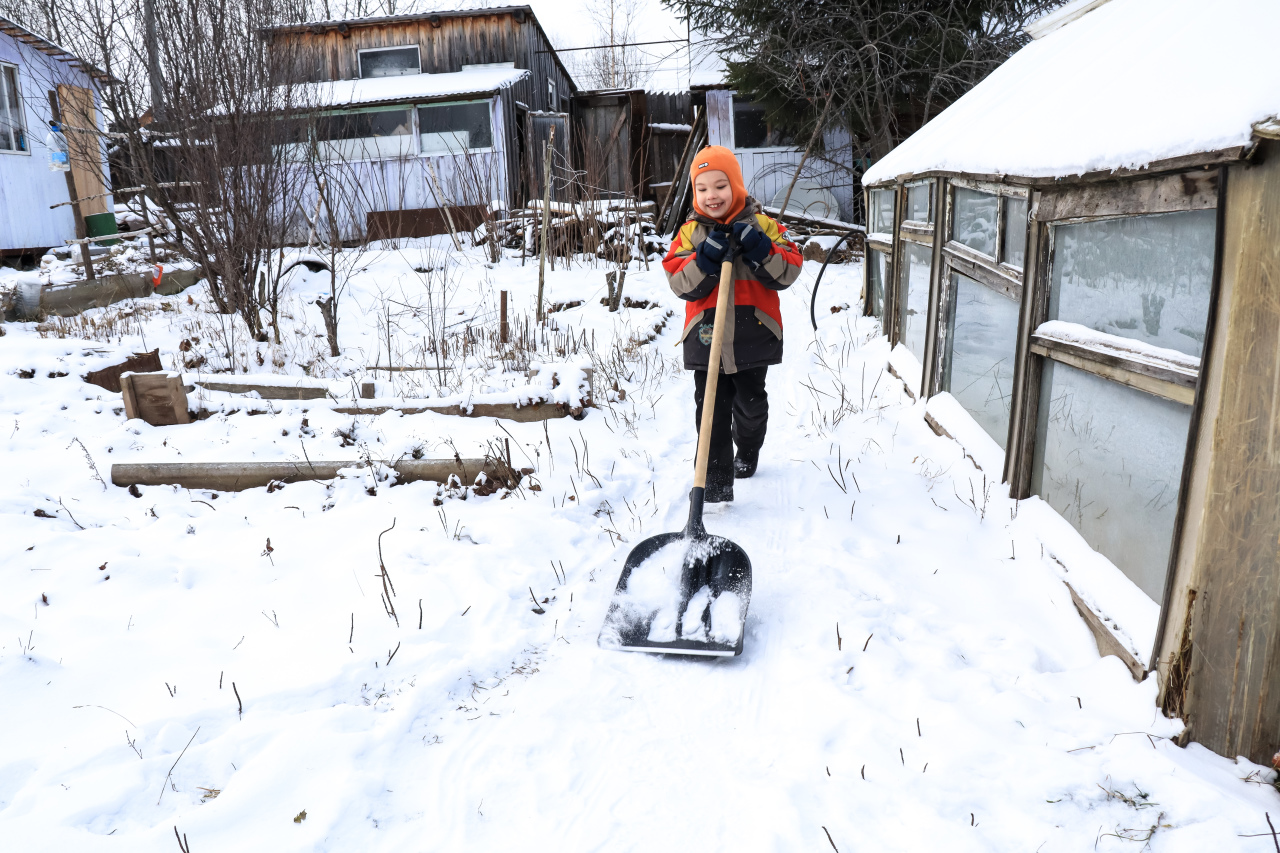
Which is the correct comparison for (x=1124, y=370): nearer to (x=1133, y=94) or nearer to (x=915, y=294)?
(x=1133, y=94)

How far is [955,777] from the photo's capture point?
1946 millimetres

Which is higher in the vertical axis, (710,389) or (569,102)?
(569,102)

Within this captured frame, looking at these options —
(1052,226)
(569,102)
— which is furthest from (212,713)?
(569,102)

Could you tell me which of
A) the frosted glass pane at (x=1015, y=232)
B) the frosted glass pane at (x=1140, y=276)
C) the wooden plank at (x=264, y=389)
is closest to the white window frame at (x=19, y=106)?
the wooden plank at (x=264, y=389)

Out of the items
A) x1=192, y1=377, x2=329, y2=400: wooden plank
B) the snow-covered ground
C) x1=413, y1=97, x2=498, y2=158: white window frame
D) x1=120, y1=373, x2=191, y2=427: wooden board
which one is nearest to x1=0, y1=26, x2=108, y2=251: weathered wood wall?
x1=413, y1=97, x2=498, y2=158: white window frame

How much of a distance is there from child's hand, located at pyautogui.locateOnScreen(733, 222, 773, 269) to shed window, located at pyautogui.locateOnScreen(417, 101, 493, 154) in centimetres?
1367

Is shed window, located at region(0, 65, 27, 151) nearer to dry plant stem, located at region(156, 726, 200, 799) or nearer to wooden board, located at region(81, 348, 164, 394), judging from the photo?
wooden board, located at region(81, 348, 164, 394)

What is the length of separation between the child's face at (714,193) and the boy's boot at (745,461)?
1.22m

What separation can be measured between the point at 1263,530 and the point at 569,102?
2320 centimetres

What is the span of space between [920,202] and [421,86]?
13.6m

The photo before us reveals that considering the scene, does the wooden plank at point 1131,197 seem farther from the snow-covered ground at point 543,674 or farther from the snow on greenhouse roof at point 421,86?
the snow on greenhouse roof at point 421,86

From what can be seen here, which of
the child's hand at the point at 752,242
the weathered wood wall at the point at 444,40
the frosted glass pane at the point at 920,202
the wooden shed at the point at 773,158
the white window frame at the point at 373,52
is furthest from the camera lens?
the white window frame at the point at 373,52

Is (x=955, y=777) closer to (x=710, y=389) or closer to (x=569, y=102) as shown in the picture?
(x=710, y=389)

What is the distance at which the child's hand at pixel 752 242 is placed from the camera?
3.31 m
